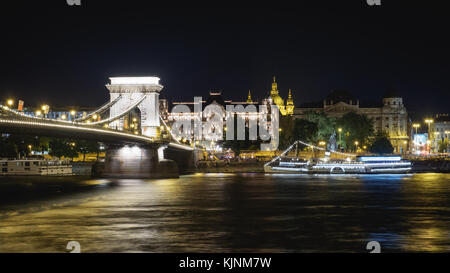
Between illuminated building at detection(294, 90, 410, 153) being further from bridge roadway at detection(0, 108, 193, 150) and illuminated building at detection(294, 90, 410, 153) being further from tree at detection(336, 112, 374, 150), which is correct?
bridge roadway at detection(0, 108, 193, 150)

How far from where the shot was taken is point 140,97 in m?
81.9

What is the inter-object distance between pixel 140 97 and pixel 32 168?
52.5 ft

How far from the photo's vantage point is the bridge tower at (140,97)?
266 feet

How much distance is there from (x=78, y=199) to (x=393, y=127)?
150 m

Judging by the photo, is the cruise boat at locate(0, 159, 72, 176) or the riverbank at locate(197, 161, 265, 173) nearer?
the cruise boat at locate(0, 159, 72, 176)

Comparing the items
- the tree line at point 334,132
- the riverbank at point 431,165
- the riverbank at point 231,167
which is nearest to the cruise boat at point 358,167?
the riverbank at point 231,167

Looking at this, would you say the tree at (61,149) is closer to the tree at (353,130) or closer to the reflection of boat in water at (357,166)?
the reflection of boat in water at (357,166)

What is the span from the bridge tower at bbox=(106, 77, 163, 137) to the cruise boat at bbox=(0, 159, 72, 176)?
9.22 metres

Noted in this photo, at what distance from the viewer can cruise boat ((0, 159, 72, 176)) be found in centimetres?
8312

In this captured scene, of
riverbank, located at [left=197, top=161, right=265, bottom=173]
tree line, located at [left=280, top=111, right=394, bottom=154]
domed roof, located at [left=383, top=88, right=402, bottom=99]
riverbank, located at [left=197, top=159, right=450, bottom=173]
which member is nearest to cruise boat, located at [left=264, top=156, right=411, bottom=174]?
riverbank, located at [left=197, top=161, right=265, bottom=173]

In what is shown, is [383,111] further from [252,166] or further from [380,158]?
[380,158]

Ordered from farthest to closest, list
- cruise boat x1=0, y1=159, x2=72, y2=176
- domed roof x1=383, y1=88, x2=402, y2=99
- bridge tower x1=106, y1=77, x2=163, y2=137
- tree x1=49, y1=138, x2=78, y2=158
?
domed roof x1=383, y1=88, x2=402, y2=99 → tree x1=49, y1=138, x2=78, y2=158 → cruise boat x1=0, y1=159, x2=72, y2=176 → bridge tower x1=106, y1=77, x2=163, y2=137

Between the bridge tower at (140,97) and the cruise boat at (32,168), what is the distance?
9.22m
